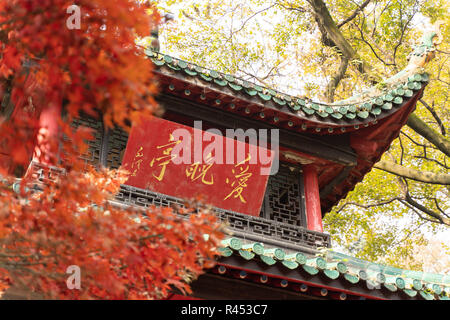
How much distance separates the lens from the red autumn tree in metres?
2.39

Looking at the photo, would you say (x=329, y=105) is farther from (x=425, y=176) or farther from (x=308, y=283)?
(x=425, y=176)

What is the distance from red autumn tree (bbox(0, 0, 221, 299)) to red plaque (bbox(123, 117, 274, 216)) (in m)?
2.78

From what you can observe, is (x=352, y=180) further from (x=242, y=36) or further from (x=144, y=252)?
(x=242, y=36)

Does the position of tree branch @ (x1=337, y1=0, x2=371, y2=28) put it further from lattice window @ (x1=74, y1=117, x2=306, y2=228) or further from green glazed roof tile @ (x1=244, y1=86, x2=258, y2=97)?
green glazed roof tile @ (x1=244, y1=86, x2=258, y2=97)

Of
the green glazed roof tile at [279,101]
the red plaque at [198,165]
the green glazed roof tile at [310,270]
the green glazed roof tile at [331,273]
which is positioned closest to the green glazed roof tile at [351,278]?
the green glazed roof tile at [331,273]

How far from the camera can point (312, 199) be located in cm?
747

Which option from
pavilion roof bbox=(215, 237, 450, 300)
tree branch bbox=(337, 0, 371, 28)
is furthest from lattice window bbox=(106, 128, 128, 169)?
tree branch bbox=(337, 0, 371, 28)

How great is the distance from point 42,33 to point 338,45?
9792mm

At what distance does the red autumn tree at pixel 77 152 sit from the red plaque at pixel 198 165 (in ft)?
9.11

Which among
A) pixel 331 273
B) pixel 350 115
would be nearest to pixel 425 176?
pixel 350 115

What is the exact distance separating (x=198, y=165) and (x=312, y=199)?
175 cm

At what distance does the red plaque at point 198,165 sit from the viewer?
260 inches

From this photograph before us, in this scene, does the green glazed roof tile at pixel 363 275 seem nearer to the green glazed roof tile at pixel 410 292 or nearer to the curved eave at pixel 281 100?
the green glazed roof tile at pixel 410 292
